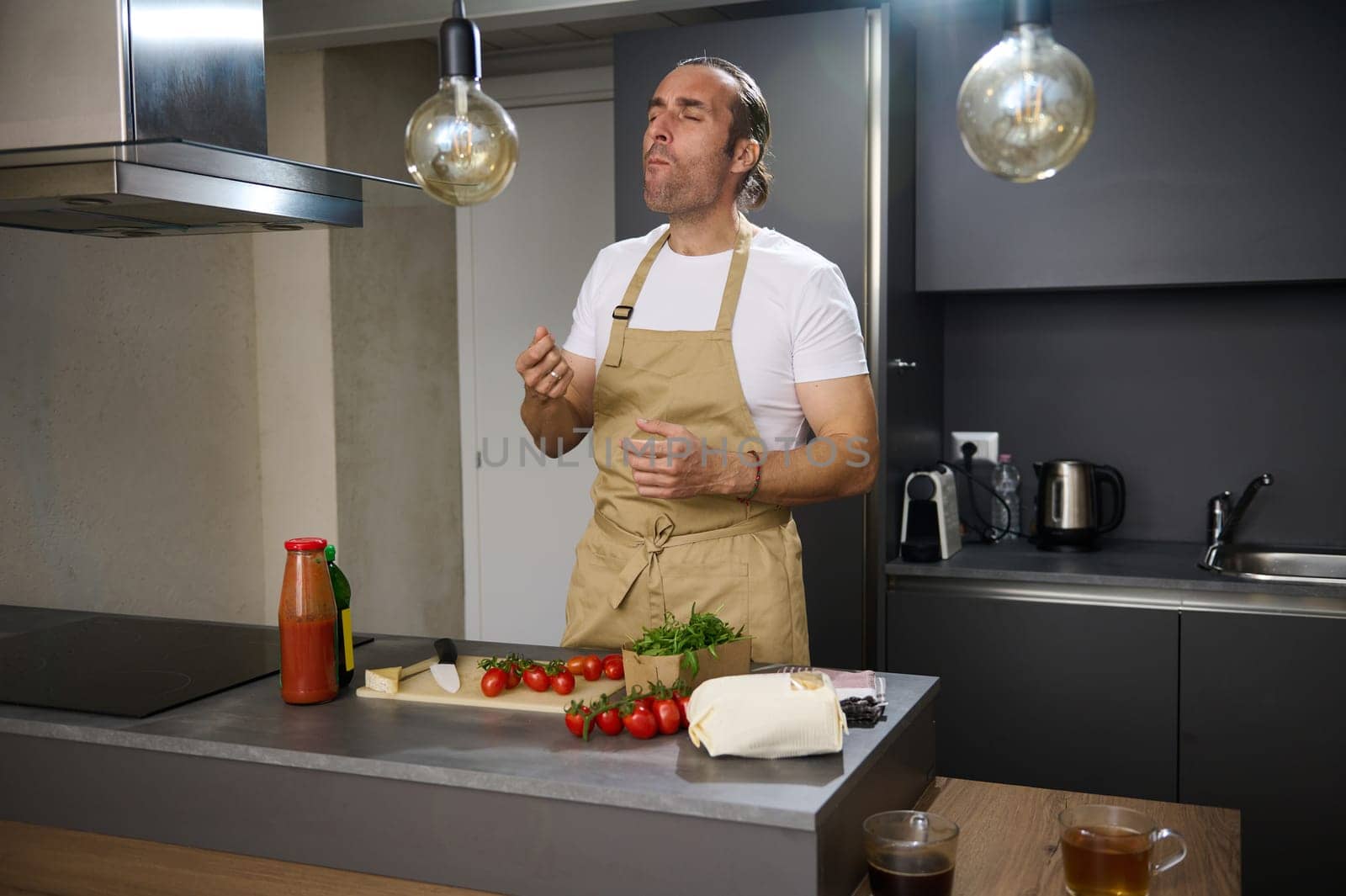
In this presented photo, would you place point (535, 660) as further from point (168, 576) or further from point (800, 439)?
point (168, 576)

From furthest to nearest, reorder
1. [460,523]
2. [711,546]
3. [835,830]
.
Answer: [460,523] < [711,546] < [835,830]

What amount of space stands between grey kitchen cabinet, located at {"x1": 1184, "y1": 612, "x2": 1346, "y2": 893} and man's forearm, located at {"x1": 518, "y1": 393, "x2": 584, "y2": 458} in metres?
1.57

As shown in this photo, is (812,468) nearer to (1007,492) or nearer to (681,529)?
(681,529)

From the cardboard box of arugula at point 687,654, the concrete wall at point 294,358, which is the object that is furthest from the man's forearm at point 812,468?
the concrete wall at point 294,358

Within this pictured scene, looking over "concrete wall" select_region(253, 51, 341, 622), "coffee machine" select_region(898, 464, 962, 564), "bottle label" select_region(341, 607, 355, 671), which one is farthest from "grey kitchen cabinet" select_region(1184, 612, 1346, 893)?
"concrete wall" select_region(253, 51, 341, 622)

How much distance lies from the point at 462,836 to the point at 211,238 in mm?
2605

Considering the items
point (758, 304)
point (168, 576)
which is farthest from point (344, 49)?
point (758, 304)

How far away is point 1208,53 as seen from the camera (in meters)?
3.03

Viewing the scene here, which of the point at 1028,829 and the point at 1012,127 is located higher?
the point at 1012,127

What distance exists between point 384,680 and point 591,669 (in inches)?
11.7

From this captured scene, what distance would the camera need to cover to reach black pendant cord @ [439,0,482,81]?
53.1 inches

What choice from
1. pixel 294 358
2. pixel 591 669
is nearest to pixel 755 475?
pixel 591 669

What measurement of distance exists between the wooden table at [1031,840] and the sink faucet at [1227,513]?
167 centimetres

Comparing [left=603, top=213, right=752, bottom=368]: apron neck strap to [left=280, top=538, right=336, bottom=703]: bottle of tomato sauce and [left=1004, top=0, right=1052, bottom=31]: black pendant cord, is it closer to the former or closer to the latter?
[left=280, top=538, right=336, bottom=703]: bottle of tomato sauce
